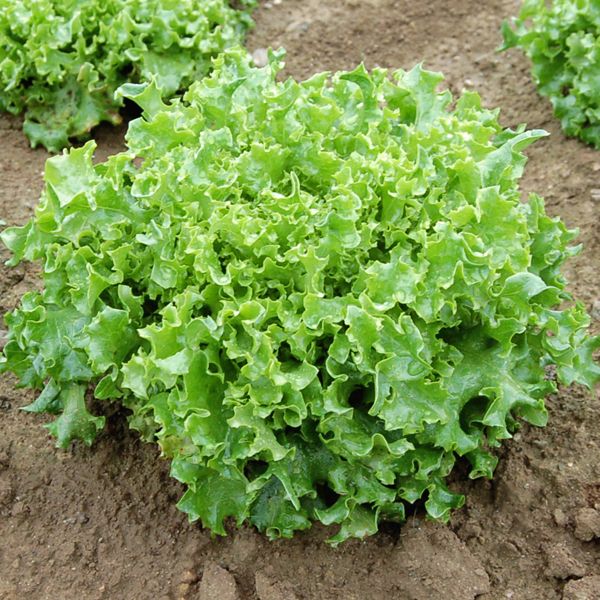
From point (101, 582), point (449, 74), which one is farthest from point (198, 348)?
point (449, 74)

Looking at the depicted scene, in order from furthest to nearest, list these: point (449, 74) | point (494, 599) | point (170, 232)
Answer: point (449, 74) → point (494, 599) → point (170, 232)

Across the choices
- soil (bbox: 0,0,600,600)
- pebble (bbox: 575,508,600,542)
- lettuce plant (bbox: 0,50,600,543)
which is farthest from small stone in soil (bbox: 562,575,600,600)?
lettuce plant (bbox: 0,50,600,543)

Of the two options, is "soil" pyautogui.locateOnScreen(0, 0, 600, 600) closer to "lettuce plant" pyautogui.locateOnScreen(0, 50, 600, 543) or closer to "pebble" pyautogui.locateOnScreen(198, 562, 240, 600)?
"pebble" pyautogui.locateOnScreen(198, 562, 240, 600)

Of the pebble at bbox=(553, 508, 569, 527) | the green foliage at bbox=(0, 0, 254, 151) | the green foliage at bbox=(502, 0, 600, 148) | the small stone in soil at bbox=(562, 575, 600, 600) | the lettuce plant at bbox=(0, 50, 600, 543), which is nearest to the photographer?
the lettuce plant at bbox=(0, 50, 600, 543)

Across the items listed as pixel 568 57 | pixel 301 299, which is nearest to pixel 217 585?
pixel 301 299

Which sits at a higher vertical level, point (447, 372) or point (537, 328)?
point (447, 372)

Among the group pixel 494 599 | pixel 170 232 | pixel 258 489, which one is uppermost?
pixel 170 232

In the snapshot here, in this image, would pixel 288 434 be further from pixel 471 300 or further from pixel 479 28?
pixel 479 28

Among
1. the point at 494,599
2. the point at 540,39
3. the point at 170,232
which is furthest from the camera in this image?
the point at 540,39
